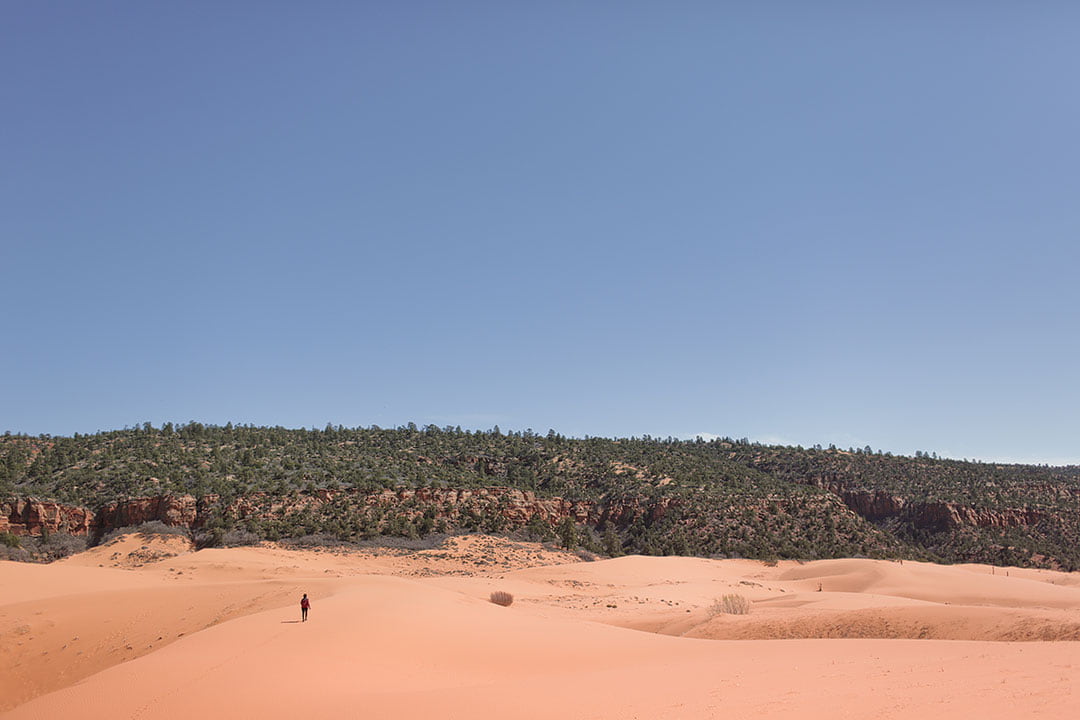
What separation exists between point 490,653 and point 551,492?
40.8 meters

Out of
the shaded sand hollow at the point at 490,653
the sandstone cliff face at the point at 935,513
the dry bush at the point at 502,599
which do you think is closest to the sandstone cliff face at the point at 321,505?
the shaded sand hollow at the point at 490,653

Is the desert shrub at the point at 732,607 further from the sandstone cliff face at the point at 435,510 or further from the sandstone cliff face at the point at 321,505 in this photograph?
the sandstone cliff face at the point at 321,505

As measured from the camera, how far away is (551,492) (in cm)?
5462

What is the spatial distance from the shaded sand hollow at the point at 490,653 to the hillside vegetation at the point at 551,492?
1474cm

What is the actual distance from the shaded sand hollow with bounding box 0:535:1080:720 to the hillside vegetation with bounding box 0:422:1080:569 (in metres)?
14.7

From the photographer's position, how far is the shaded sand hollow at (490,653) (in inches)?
358

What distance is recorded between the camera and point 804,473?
238 feet

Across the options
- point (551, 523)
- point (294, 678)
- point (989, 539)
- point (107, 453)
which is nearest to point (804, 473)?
point (989, 539)

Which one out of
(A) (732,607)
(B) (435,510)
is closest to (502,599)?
(A) (732,607)

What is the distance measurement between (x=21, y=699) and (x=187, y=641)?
4200 mm

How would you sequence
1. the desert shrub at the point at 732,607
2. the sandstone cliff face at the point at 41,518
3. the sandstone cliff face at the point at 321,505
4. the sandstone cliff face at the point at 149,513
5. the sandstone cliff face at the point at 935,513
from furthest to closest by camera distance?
the sandstone cliff face at the point at 935,513, the sandstone cliff face at the point at 149,513, the sandstone cliff face at the point at 321,505, the sandstone cliff face at the point at 41,518, the desert shrub at the point at 732,607

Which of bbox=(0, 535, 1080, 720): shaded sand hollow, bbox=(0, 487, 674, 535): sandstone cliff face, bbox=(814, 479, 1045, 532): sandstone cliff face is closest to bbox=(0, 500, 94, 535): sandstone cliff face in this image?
bbox=(0, 487, 674, 535): sandstone cliff face

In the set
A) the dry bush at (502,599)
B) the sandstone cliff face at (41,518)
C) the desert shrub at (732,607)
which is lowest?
the dry bush at (502,599)

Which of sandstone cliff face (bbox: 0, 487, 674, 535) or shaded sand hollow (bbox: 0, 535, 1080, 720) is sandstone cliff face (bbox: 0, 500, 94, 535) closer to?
sandstone cliff face (bbox: 0, 487, 674, 535)
